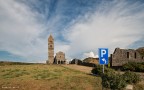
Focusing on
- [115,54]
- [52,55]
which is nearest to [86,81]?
[115,54]

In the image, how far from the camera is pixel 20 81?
24531 millimetres

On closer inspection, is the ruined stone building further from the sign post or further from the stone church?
the sign post

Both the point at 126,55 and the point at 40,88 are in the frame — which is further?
the point at 126,55

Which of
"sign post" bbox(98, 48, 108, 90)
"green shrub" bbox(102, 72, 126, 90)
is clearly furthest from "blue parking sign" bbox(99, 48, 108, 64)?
"green shrub" bbox(102, 72, 126, 90)

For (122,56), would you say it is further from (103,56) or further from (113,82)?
(103,56)

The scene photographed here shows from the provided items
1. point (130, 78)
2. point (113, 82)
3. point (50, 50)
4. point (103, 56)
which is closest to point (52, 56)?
point (50, 50)

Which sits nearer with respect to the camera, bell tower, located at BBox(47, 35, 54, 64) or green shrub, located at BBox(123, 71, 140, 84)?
green shrub, located at BBox(123, 71, 140, 84)

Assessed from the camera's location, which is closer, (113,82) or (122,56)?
(113,82)

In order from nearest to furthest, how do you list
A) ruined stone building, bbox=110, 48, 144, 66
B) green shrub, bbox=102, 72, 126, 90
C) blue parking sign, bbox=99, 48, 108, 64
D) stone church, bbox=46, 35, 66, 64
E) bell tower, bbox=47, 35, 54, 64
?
blue parking sign, bbox=99, 48, 108, 64
green shrub, bbox=102, 72, 126, 90
ruined stone building, bbox=110, 48, 144, 66
stone church, bbox=46, 35, 66, 64
bell tower, bbox=47, 35, 54, 64

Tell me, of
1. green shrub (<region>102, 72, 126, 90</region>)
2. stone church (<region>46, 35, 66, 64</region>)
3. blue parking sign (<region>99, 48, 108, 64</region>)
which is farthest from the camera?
stone church (<region>46, 35, 66, 64</region>)

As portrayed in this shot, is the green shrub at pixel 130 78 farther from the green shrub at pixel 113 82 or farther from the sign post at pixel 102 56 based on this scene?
the sign post at pixel 102 56

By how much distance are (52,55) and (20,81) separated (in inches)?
2466

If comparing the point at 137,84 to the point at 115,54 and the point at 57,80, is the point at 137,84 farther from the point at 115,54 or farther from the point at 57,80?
the point at 115,54

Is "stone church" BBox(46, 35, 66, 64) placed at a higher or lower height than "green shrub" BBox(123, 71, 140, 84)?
higher
